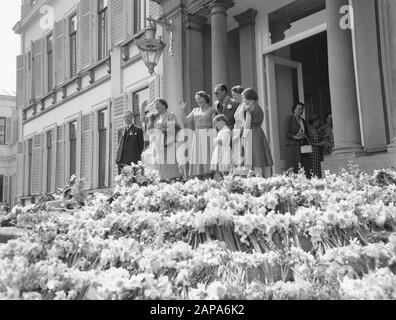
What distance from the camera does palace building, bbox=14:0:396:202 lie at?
6.12 m

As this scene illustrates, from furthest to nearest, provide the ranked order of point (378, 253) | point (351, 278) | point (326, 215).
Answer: point (326, 215) < point (378, 253) < point (351, 278)

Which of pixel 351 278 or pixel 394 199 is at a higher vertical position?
pixel 394 199

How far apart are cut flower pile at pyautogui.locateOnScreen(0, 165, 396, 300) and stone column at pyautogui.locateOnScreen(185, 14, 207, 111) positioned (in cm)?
509

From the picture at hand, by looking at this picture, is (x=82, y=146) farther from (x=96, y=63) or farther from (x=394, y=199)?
(x=394, y=199)

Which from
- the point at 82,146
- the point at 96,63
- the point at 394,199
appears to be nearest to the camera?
the point at 394,199

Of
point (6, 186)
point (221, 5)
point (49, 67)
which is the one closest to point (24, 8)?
point (49, 67)

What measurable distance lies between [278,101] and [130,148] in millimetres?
2938

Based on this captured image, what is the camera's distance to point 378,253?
2.52 m

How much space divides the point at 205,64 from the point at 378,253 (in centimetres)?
736

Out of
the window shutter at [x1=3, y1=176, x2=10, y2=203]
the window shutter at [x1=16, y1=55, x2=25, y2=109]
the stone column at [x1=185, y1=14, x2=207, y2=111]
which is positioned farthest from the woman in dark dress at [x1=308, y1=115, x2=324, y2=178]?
the window shutter at [x1=3, y1=176, x2=10, y2=203]

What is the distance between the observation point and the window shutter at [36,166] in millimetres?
17688

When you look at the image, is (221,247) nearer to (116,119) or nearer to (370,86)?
(370,86)

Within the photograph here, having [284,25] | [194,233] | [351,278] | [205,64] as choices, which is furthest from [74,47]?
[351,278]

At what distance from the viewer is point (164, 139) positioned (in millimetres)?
7133
